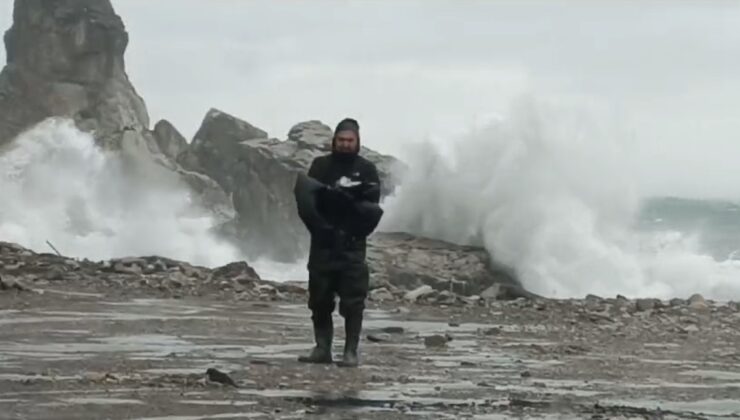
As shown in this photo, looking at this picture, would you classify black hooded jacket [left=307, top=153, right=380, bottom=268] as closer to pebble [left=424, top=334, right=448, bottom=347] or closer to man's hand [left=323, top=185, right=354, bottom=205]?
man's hand [left=323, top=185, right=354, bottom=205]

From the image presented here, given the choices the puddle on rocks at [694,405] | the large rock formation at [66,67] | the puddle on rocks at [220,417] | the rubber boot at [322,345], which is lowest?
the puddle on rocks at [220,417]

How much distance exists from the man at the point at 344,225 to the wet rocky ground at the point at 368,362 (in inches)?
21.2

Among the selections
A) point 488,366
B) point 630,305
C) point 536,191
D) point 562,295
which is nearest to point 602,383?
point 488,366

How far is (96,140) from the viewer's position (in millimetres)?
Answer: 66250

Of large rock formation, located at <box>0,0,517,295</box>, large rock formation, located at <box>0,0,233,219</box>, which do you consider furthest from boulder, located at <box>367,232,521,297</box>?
large rock formation, located at <box>0,0,233,219</box>

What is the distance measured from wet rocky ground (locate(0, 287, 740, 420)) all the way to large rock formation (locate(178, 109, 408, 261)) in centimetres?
3142

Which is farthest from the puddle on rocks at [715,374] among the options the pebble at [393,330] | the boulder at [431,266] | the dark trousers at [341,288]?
the boulder at [431,266]

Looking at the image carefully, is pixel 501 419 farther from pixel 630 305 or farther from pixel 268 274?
pixel 268 274

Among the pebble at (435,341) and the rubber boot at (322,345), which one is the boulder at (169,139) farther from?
the rubber boot at (322,345)

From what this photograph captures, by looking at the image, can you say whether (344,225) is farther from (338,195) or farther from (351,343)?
(351,343)

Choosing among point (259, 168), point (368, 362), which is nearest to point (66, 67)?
point (259, 168)

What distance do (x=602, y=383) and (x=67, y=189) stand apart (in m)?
50.2

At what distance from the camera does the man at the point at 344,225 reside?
987 cm

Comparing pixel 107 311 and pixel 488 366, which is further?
pixel 107 311
